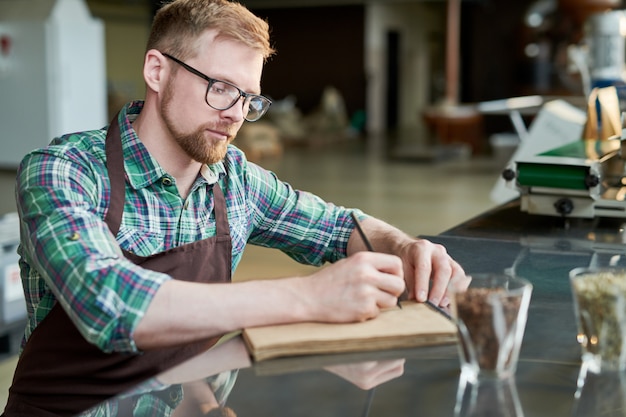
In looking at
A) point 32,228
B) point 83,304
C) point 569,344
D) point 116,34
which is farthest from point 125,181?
point 116,34

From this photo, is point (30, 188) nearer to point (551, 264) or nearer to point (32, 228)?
point (32, 228)

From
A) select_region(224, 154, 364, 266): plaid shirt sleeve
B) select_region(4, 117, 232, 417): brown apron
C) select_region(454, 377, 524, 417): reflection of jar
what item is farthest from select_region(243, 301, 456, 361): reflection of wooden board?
select_region(224, 154, 364, 266): plaid shirt sleeve

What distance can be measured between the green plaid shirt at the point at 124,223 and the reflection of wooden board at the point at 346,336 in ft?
0.58

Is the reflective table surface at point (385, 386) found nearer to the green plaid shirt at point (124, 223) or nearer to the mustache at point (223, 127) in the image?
the green plaid shirt at point (124, 223)

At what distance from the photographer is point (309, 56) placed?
2095cm

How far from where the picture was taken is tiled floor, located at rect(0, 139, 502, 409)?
589 cm

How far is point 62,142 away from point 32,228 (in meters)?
0.24

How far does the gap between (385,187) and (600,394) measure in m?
8.61

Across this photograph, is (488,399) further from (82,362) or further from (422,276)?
(82,362)

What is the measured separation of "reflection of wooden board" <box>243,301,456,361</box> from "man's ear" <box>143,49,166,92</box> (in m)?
0.61

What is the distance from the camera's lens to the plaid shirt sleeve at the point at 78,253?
1188mm

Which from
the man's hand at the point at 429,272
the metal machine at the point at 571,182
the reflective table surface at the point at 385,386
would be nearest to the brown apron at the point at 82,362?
the reflective table surface at the point at 385,386

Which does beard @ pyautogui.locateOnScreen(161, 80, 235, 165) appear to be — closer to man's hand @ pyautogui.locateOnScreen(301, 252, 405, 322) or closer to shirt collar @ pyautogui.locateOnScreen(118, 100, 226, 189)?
shirt collar @ pyautogui.locateOnScreen(118, 100, 226, 189)

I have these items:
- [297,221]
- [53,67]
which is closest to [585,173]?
[297,221]
